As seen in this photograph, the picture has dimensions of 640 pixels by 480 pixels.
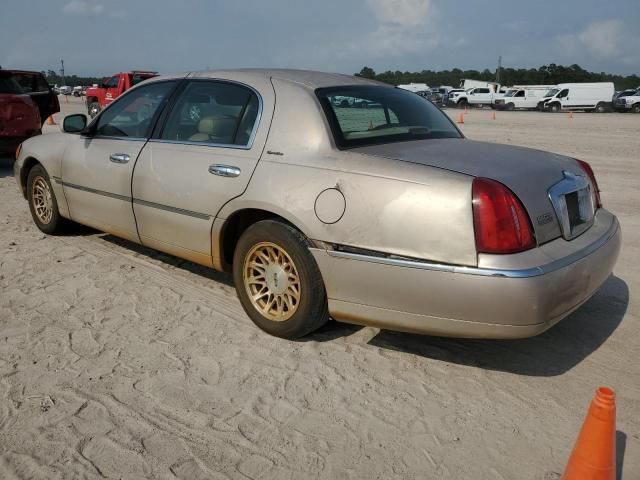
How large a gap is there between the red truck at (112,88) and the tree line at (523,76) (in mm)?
39984

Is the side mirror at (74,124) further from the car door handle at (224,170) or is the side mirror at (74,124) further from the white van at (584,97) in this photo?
the white van at (584,97)

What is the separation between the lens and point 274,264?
3.49 m

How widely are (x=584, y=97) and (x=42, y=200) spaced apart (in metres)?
38.3

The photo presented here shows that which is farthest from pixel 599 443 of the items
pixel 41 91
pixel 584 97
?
pixel 584 97

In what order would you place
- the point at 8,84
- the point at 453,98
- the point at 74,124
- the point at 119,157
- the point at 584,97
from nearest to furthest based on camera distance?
the point at 119,157 → the point at 74,124 → the point at 8,84 → the point at 584,97 → the point at 453,98

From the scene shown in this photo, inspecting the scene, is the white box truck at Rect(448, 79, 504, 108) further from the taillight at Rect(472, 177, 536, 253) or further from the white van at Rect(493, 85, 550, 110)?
the taillight at Rect(472, 177, 536, 253)

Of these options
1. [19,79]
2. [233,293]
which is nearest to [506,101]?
[19,79]

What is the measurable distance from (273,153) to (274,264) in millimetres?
Result: 664

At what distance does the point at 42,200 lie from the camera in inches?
226

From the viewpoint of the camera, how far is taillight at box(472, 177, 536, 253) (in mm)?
2715

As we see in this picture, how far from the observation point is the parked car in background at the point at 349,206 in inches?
109

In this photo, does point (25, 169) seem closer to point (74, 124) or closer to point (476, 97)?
point (74, 124)

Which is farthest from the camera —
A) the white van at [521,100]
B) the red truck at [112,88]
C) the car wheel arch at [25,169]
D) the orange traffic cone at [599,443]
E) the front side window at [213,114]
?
the white van at [521,100]

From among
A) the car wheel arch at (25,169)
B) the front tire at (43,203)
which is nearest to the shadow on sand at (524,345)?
the front tire at (43,203)
